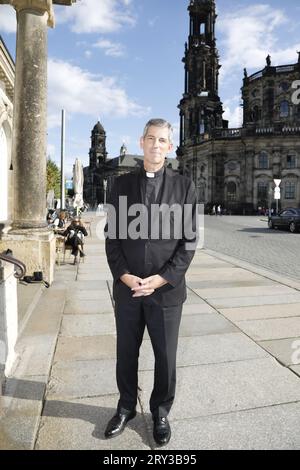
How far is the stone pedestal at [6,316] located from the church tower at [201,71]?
65264 millimetres

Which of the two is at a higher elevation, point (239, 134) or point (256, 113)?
point (256, 113)

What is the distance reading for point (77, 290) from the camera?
24.1ft

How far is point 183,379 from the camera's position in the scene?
3617 millimetres

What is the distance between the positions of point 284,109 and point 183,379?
64412 millimetres

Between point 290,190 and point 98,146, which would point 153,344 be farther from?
point 98,146

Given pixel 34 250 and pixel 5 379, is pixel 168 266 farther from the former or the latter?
pixel 34 250

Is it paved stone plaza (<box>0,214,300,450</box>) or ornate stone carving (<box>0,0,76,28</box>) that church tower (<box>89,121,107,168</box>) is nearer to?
ornate stone carving (<box>0,0,76,28</box>)

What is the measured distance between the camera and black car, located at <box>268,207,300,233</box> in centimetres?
2300

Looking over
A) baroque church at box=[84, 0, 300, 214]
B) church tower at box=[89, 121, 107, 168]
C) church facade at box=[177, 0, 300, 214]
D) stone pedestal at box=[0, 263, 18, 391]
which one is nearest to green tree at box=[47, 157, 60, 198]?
baroque church at box=[84, 0, 300, 214]

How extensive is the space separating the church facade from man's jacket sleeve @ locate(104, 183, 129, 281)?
52.5m

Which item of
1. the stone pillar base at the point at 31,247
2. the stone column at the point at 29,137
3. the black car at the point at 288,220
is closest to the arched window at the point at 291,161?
the black car at the point at 288,220

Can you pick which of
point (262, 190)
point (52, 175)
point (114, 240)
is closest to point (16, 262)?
point (114, 240)
